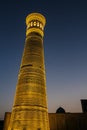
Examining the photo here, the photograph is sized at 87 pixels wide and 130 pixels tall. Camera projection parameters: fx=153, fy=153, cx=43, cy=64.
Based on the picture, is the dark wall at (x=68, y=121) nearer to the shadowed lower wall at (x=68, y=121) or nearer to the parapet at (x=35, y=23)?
the shadowed lower wall at (x=68, y=121)

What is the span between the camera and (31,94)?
13531mm

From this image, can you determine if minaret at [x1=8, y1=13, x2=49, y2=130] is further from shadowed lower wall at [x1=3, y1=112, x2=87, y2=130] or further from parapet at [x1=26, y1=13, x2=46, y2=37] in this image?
shadowed lower wall at [x1=3, y1=112, x2=87, y2=130]

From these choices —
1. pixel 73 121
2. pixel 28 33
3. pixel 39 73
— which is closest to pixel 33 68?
pixel 39 73

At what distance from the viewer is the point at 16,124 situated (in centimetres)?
1254

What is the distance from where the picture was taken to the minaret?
1260cm

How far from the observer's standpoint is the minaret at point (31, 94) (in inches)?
496

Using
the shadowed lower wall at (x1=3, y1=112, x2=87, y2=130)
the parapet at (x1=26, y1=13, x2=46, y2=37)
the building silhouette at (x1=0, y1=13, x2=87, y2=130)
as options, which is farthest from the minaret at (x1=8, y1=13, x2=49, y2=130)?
the shadowed lower wall at (x1=3, y1=112, x2=87, y2=130)

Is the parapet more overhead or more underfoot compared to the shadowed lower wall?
more overhead

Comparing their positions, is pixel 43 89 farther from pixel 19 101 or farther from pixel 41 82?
pixel 19 101

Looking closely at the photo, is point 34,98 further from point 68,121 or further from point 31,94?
point 68,121

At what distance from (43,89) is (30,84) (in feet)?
4.70

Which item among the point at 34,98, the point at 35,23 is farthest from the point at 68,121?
the point at 35,23

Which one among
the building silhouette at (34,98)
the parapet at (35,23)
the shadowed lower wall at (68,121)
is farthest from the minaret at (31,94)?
the shadowed lower wall at (68,121)

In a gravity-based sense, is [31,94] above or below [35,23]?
below
